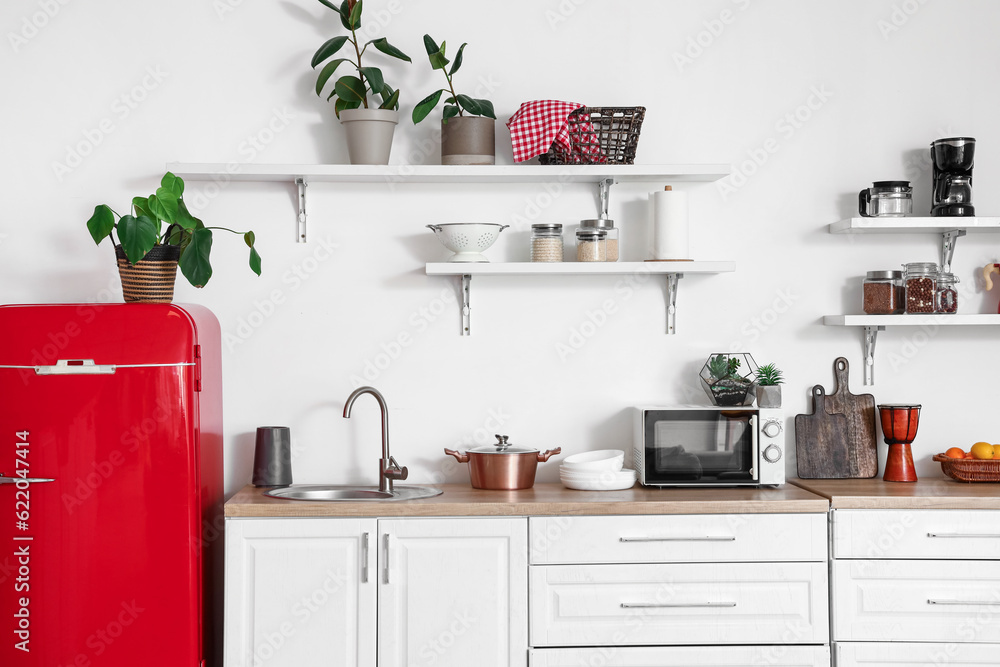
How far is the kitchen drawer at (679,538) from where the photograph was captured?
2.31 meters

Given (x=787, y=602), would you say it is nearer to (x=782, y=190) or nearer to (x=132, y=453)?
(x=782, y=190)

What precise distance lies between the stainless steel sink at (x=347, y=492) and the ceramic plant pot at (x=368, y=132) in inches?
41.7

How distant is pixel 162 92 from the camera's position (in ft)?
9.00

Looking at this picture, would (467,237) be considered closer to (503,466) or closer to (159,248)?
(503,466)

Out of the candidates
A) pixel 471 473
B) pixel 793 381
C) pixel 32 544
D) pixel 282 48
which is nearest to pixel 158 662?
pixel 32 544

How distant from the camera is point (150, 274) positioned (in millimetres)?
2393

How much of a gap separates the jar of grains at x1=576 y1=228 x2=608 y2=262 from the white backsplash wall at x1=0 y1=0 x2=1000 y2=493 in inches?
7.3

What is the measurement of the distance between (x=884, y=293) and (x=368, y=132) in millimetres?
1767

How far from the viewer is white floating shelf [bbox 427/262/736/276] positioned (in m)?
2.57

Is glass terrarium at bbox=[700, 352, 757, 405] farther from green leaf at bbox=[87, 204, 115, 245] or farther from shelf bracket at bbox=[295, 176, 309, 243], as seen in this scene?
green leaf at bbox=[87, 204, 115, 245]

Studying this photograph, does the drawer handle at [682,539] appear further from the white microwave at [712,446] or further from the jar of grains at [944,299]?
the jar of grains at [944,299]

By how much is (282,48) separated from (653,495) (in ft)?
6.22

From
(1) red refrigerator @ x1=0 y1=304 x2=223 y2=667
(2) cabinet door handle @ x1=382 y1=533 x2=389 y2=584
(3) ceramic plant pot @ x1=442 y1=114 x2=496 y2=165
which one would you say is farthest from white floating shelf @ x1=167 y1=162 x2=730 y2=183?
(2) cabinet door handle @ x1=382 y1=533 x2=389 y2=584

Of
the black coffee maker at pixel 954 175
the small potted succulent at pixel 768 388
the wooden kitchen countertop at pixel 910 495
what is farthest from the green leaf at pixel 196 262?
the black coffee maker at pixel 954 175
